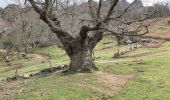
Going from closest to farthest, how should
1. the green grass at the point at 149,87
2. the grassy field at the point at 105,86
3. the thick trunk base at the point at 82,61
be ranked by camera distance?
the grassy field at the point at 105,86, the green grass at the point at 149,87, the thick trunk base at the point at 82,61

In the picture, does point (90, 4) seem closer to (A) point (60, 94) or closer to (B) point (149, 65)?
(B) point (149, 65)

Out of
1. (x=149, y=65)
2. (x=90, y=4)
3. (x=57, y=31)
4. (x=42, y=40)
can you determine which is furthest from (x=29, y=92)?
(x=42, y=40)

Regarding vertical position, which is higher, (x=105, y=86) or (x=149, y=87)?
(x=105, y=86)

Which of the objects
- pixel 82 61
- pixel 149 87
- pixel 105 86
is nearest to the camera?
pixel 149 87

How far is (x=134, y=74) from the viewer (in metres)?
36.7

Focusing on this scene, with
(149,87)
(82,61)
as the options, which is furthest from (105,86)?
(82,61)

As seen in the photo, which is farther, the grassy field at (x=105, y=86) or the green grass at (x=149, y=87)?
the green grass at (x=149, y=87)

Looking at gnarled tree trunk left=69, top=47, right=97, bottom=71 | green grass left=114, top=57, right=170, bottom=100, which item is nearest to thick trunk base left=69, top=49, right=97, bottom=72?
gnarled tree trunk left=69, top=47, right=97, bottom=71

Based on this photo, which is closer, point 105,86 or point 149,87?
point 149,87

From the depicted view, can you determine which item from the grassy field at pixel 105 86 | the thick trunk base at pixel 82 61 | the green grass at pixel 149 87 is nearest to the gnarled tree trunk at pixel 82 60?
the thick trunk base at pixel 82 61

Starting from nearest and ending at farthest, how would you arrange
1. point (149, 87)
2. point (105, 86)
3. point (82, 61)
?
point (149, 87), point (105, 86), point (82, 61)

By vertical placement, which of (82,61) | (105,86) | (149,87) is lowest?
(149,87)

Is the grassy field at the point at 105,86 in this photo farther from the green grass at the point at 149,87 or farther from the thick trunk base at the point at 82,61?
the thick trunk base at the point at 82,61

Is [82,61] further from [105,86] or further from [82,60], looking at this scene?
[105,86]
